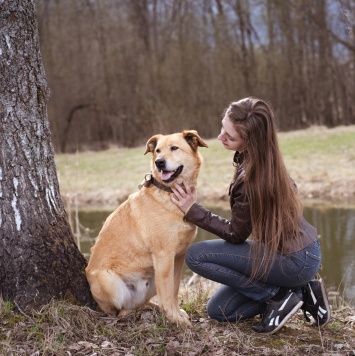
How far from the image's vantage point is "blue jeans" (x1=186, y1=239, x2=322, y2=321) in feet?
10.9

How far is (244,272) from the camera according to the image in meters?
3.42

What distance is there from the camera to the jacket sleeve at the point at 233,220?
10.6ft

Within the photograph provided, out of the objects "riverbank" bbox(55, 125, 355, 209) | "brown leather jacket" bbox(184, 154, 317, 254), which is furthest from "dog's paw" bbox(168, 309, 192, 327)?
"riverbank" bbox(55, 125, 355, 209)

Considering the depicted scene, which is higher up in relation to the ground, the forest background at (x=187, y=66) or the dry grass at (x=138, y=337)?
the forest background at (x=187, y=66)

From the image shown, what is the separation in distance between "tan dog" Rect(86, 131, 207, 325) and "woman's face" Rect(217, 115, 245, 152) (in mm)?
349

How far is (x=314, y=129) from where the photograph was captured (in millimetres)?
20484

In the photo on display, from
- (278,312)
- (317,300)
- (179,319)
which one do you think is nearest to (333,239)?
(317,300)

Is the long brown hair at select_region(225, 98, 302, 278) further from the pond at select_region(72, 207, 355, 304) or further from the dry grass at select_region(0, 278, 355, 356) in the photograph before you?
the pond at select_region(72, 207, 355, 304)

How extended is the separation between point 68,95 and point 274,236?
19.4 m

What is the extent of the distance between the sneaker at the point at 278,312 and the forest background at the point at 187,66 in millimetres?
17553

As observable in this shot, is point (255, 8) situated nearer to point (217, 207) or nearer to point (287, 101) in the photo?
point (287, 101)

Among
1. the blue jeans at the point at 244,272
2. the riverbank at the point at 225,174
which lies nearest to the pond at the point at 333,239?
the riverbank at the point at 225,174

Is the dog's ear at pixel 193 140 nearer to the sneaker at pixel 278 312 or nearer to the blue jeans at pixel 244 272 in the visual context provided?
the blue jeans at pixel 244 272

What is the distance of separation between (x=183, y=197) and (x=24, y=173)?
1.05 metres
